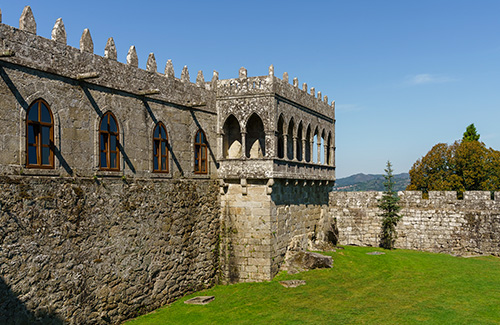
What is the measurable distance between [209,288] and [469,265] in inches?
514

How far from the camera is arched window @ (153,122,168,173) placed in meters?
17.2

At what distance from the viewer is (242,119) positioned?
20.2 metres

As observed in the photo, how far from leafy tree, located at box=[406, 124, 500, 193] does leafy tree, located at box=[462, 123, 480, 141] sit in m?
0.48

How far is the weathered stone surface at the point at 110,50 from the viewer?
1508cm

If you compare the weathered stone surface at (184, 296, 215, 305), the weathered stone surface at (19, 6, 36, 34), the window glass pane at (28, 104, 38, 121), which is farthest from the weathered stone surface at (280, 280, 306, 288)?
the weathered stone surface at (19, 6, 36, 34)

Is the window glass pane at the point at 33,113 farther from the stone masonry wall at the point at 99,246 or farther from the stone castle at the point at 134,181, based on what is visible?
the stone masonry wall at the point at 99,246

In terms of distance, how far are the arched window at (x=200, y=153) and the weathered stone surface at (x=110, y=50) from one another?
5247mm

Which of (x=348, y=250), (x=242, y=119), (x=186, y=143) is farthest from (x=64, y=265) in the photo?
(x=348, y=250)

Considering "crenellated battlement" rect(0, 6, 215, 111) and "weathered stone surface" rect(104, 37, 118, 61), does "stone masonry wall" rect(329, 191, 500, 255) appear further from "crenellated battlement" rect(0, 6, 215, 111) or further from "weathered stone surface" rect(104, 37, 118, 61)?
"weathered stone surface" rect(104, 37, 118, 61)

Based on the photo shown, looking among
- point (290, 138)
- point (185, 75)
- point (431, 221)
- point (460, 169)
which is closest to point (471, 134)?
point (460, 169)

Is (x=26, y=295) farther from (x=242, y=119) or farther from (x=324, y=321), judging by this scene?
(x=242, y=119)

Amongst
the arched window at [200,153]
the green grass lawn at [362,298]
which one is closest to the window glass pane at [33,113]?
the green grass lawn at [362,298]

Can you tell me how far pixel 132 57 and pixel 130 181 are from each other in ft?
14.1

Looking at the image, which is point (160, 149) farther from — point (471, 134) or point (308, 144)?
point (471, 134)
